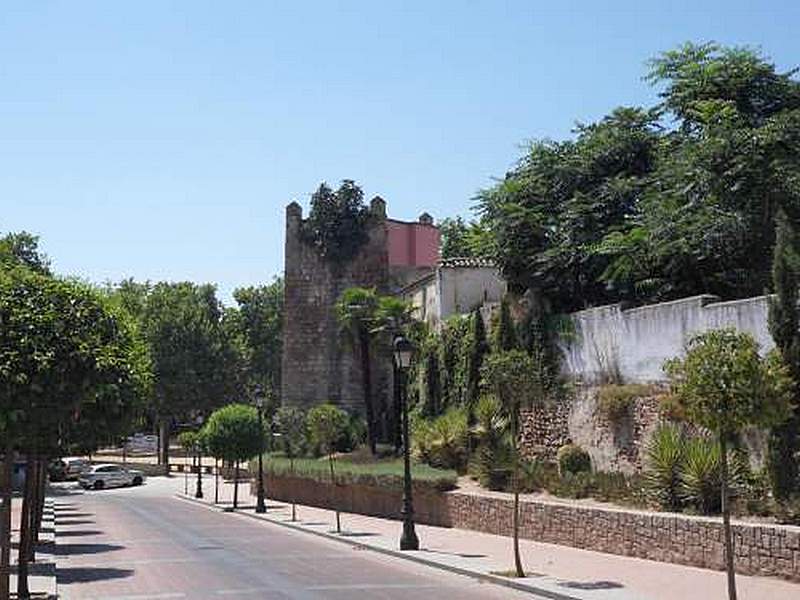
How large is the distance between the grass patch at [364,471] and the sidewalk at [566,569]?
4.47 ft

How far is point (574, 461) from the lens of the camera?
25750 mm

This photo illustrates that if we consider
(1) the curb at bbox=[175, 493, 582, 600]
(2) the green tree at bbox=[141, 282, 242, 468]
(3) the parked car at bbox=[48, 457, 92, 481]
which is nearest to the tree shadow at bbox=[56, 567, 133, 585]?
(1) the curb at bbox=[175, 493, 582, 600]

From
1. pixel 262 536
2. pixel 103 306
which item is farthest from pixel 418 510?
pixel 103 306

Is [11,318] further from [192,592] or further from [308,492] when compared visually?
[308,492]

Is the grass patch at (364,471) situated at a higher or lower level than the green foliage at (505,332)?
lower

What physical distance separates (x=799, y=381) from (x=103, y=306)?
11141 millimetres

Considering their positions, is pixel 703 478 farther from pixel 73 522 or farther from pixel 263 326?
pixel 263 326

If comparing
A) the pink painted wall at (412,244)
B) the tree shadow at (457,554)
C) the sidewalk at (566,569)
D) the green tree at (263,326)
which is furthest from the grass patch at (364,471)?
the green tree at (263,326)

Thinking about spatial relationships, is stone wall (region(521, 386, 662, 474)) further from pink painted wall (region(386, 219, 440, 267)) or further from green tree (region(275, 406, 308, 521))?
pink painted wall (region(386, 219, 440, 267))

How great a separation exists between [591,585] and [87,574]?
30.0 feet

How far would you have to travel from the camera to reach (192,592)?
610 inches

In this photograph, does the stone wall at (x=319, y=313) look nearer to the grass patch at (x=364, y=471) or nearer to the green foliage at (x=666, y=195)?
the grass patch at (x=364, y=471)

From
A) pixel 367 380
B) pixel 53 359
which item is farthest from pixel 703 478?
pixel 367 380

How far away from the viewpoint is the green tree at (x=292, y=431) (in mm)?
45781
